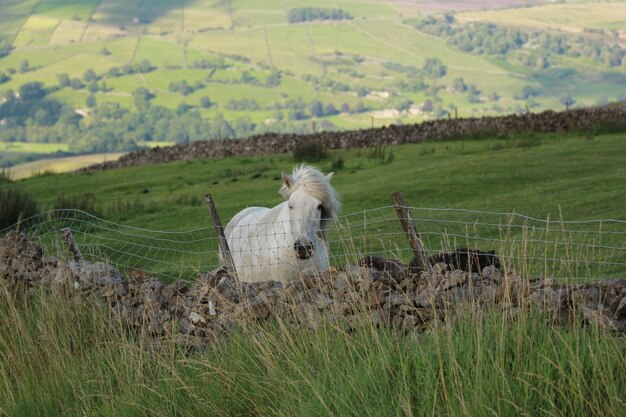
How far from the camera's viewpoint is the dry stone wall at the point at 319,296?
8602mm

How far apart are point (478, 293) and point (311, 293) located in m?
1.52

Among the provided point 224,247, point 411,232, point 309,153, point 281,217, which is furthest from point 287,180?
point 309,153

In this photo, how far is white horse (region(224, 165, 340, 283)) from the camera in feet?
42.1

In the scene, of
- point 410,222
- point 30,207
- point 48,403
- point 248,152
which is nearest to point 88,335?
point 48,403

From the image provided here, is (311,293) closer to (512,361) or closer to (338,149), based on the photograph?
(512,361)

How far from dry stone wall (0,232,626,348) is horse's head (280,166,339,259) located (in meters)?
1.72

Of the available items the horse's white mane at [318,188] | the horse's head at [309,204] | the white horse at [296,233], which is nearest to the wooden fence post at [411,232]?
the white horse at [296,233]

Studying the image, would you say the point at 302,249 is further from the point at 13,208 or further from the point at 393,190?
the point at 393,190

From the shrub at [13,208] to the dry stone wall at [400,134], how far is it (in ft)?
58.2

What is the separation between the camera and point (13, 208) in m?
24.2

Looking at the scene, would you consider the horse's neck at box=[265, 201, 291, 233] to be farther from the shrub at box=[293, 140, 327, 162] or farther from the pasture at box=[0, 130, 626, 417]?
the shrub at box=[293, 140, 327, 162]

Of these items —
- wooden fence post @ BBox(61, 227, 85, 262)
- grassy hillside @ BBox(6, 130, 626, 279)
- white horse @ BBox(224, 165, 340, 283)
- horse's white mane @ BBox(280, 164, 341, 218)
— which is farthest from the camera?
grassy hillside @ BBox(6, 130, 626, 279)

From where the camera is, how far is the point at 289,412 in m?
7.74

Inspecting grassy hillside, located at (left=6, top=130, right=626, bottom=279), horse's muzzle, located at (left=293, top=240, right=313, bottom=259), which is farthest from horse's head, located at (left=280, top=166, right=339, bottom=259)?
grassy hillside, located at (left=6, top=130, right=626, bottom=279)
